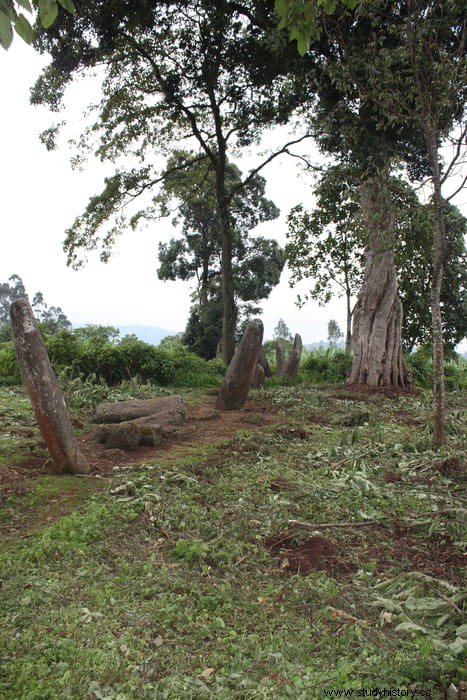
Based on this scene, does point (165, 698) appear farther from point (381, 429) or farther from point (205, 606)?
point (381, 429)

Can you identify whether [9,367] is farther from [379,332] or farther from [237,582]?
[237,582]

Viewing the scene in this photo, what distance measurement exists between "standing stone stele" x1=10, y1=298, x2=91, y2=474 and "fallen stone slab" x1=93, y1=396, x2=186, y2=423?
3090 millimetres

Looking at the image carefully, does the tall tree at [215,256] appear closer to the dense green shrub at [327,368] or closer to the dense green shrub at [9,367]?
the dense green shrub at [327,368]

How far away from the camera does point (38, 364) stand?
18.0 feet

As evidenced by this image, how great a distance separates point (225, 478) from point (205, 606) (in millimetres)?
2548

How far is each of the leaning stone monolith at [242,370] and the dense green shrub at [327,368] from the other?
7212mm

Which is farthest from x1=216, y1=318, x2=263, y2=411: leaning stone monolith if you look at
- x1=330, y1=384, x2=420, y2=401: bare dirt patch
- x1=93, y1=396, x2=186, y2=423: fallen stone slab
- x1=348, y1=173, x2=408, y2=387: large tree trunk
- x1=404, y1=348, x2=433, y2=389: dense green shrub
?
x1=404, y1=348, x2=433, y2=389: dense green shrub

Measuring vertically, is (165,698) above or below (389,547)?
below

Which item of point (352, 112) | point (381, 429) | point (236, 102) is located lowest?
point (381, 429)

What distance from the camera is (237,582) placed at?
3535 millimetres

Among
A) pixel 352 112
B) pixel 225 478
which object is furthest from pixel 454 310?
pixel 225 478

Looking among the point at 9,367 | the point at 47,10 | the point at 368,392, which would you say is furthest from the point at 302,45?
the point at 9,367

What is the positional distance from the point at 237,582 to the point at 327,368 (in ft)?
49.8

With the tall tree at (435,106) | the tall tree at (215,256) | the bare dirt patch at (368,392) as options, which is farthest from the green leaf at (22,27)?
the tall tree at (215,256)
